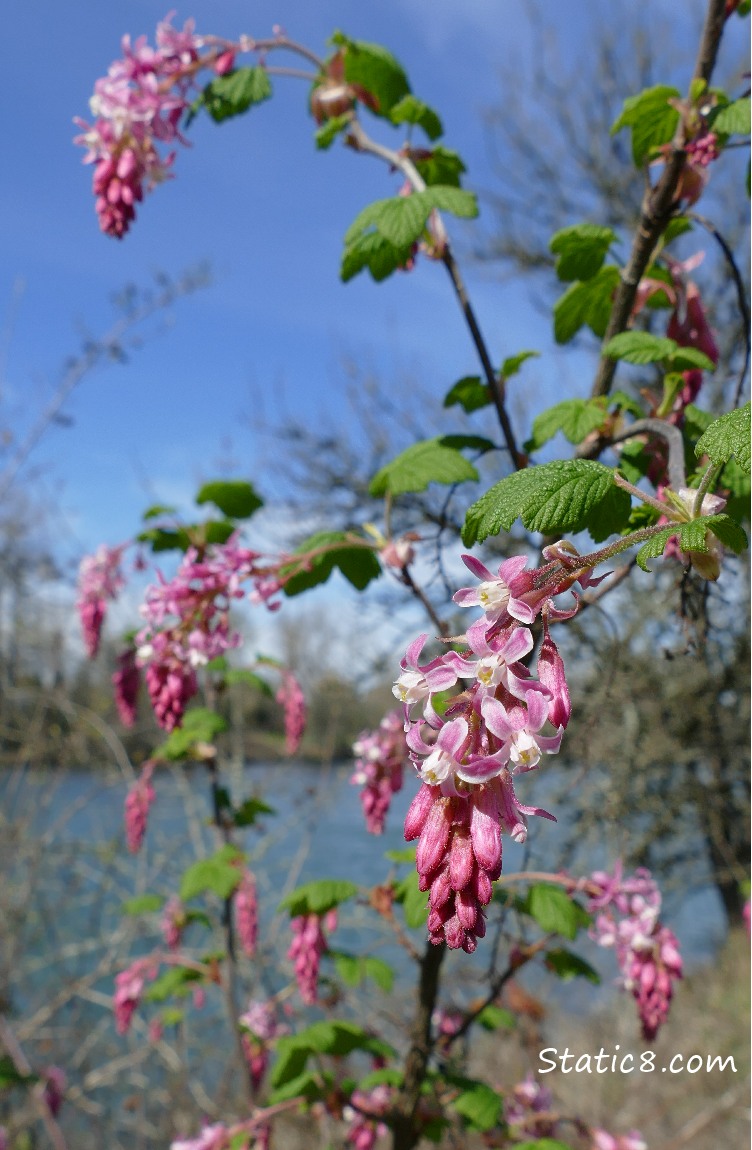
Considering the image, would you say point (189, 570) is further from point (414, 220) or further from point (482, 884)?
point (482, 884)

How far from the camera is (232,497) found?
88.7 inches

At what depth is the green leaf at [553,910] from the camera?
193 cm

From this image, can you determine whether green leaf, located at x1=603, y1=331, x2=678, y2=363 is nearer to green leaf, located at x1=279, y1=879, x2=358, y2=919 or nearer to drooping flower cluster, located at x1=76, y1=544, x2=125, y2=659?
green leaf, located at x1=279, y1=879, x2=358, y2=919

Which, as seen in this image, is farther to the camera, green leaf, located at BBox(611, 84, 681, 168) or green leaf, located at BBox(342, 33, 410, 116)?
green leaf, located at BBox(342, 33, 410, 116)

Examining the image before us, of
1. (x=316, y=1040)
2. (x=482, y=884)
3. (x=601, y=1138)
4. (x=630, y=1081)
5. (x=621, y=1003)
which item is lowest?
(x=630, y=1081)

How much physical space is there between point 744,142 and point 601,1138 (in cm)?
267

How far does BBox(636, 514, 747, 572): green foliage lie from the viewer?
76 centimetres

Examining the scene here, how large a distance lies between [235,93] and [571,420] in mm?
1198

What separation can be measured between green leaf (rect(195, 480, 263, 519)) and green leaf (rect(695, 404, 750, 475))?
1571 millimetres

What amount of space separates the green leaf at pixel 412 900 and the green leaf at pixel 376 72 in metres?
1.85

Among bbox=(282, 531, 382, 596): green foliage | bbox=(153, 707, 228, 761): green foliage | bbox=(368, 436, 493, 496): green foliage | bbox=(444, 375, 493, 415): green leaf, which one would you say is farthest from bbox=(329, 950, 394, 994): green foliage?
bbox=(444, 375, 493, 415): green leaf

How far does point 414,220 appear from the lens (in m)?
1.49

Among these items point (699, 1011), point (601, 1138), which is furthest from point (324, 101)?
point (699, 1011)

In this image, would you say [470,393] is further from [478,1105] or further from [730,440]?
[478,1105]
